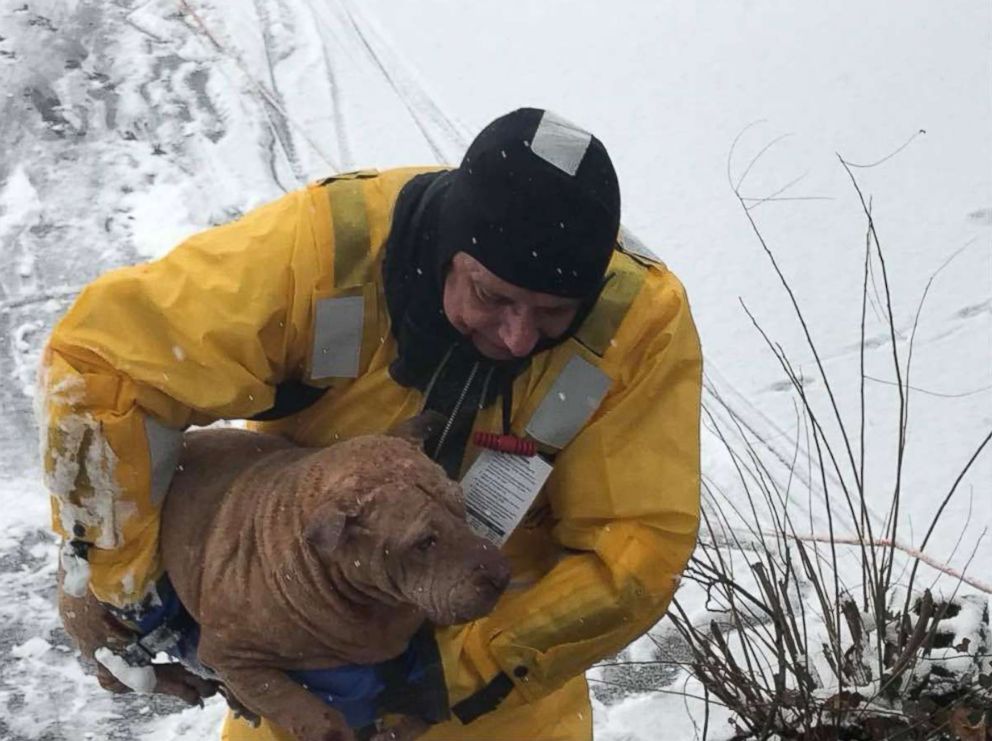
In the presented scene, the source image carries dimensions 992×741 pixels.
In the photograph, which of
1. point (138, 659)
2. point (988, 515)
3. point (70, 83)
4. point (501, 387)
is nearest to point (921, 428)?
point (988, 515)

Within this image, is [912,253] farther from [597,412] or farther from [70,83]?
[70,83]

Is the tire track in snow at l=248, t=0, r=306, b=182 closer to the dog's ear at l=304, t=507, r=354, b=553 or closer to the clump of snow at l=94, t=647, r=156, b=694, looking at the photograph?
the clump of snow at l=94, t=647, r=156, b=694

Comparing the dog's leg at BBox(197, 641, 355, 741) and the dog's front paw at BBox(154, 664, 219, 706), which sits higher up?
the dog's leg at BBox(197, 641, 355, 741)

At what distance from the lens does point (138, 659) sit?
2.86 m

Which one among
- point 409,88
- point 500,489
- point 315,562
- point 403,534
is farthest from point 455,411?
point 409,88

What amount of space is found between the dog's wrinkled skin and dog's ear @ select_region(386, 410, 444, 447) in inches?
1.1

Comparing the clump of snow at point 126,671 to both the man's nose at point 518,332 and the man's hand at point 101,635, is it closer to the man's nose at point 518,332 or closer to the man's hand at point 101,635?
the man's hand at point 101,635

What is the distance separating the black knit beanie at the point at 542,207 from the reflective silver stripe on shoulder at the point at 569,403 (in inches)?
8.2

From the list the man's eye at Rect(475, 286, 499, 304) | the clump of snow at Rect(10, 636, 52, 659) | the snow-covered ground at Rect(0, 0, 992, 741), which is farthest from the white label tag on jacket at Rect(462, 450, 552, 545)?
the clump of snow at Rect(10, 636, 52, 659)

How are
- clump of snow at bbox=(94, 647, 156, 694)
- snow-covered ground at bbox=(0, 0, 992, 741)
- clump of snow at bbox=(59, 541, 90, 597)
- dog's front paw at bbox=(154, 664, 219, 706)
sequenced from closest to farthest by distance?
clump of snow at bbox=(59, 541, 90, 597)
clump of snow at bbox=(94, 647, 156, 694)
dog's front paw at bbox=(154, 664, 219, 706)
snow-covered ground at bbox=(0, 0, 992, 741)

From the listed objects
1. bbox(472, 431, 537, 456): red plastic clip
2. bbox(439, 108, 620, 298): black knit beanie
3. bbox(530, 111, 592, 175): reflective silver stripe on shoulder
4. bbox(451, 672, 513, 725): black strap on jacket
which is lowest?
bbox(451, 672, 513, 725): black strap on jacket

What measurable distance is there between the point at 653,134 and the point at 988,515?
2.93 meters

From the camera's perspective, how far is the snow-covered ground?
4570 millimetres

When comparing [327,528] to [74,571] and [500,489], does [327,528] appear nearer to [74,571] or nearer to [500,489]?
[500,489]
